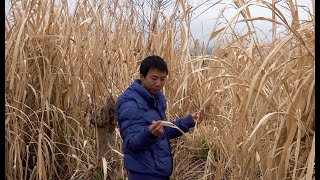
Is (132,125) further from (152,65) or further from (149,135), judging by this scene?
(152,65)

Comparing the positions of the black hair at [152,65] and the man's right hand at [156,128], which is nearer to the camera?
the man's right hand at [156,128]

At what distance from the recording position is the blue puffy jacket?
95.7 inches

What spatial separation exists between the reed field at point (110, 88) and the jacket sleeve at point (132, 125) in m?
0.23

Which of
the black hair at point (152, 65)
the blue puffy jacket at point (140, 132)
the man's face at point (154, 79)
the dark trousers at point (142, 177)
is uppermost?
the black hair at point (152, 65)

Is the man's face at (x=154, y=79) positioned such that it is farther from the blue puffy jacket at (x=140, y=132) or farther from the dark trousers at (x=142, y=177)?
the dark trousers at (x=142, y=177)

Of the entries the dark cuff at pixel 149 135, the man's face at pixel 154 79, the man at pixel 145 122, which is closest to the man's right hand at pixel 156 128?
the dark cuff at pixel 149 135

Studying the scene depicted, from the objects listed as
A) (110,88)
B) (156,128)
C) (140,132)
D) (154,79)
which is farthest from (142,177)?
(110,88)

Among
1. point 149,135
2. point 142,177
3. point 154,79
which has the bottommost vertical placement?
point 142,177

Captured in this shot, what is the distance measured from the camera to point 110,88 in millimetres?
3299

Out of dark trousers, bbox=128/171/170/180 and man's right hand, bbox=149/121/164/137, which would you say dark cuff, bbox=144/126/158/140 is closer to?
man's right hand, bbox=149/121/164/137

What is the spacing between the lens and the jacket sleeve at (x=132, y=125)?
2365mm

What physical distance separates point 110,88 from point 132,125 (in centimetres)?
90

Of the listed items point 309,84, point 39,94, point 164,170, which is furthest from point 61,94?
point 309,84
